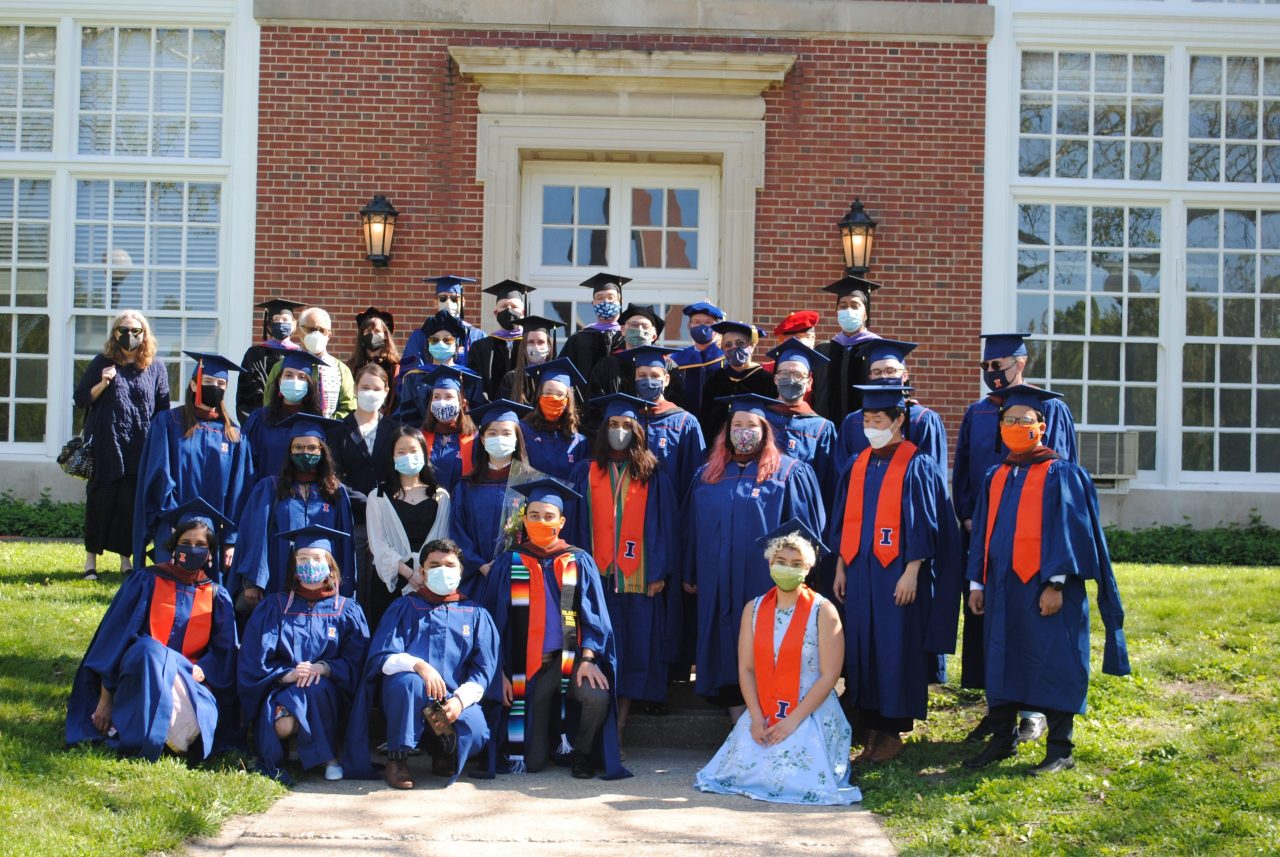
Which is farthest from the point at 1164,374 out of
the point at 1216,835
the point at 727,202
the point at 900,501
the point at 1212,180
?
the point at 1216,835

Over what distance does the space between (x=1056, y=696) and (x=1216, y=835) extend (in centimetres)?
107

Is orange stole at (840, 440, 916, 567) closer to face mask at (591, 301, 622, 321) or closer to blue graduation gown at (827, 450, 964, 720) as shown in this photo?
blue graduation gown at (827, 450, 964, 720)

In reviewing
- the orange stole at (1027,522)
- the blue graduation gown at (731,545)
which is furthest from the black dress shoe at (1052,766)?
the blue graduation gown at (731,545)

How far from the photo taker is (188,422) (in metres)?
8.52

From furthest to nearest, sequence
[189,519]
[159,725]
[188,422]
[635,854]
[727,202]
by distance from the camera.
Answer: [727,202]
[188,422]
[189,519]
[159,725]
[635,854]

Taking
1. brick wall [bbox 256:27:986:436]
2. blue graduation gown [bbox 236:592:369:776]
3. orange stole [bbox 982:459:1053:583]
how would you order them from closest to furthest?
blue graduation gown [bbox 236:592:369:776], orange stole [bbox 982:459:1053:583], brick wall [bbox 256:27:986:436]

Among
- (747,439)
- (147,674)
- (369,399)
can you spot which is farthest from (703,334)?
(147,674)

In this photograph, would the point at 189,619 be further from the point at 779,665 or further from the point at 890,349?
the point at 890,349

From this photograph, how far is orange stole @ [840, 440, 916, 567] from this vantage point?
7.55 meters

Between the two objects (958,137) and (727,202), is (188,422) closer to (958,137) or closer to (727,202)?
(727,202)

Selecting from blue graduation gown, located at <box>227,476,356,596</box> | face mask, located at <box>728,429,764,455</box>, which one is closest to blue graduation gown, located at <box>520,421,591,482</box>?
face mask, located at <box>728,429,764,455</box>

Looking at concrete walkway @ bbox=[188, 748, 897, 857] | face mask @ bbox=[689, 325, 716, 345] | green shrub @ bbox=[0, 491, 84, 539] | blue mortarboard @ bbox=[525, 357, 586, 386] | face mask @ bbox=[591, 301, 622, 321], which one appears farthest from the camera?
green shrub @ bbox=[0, 491, 84, 539]

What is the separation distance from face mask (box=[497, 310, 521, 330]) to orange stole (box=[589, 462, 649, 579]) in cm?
204

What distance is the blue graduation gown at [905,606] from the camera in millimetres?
7477
